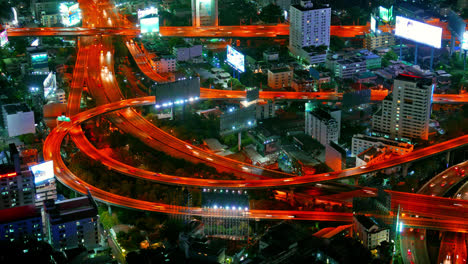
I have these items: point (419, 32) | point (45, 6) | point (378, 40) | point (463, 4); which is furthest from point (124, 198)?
point (463, 4)

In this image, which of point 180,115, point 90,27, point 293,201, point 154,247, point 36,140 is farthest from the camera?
point 90,27

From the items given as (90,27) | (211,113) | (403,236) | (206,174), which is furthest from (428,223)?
(90,27)

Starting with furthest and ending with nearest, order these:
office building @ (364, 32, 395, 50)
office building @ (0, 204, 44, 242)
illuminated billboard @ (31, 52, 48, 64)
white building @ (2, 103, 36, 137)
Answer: office building @ (364, 32, 395, 50) → illuminated billboard @ (31, 52, 48, 64) → white building @ (2, 103, 36, 137) → office building @ (0, 204, 44, 242)

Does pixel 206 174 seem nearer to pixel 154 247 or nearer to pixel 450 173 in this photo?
pixel 154 247

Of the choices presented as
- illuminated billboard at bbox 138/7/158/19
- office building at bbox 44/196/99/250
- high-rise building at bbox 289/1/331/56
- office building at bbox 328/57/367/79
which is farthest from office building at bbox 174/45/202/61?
office building at bbox 44/196/99/250

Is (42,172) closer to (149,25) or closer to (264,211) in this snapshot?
Answer: (264,211)

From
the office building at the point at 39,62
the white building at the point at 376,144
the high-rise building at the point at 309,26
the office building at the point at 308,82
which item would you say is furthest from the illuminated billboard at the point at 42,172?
the high-rise building at the point at 309,26

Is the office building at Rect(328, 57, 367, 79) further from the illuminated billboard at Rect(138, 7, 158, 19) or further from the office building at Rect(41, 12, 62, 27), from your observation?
the office building at Rect(41, 12, 62, 27)
